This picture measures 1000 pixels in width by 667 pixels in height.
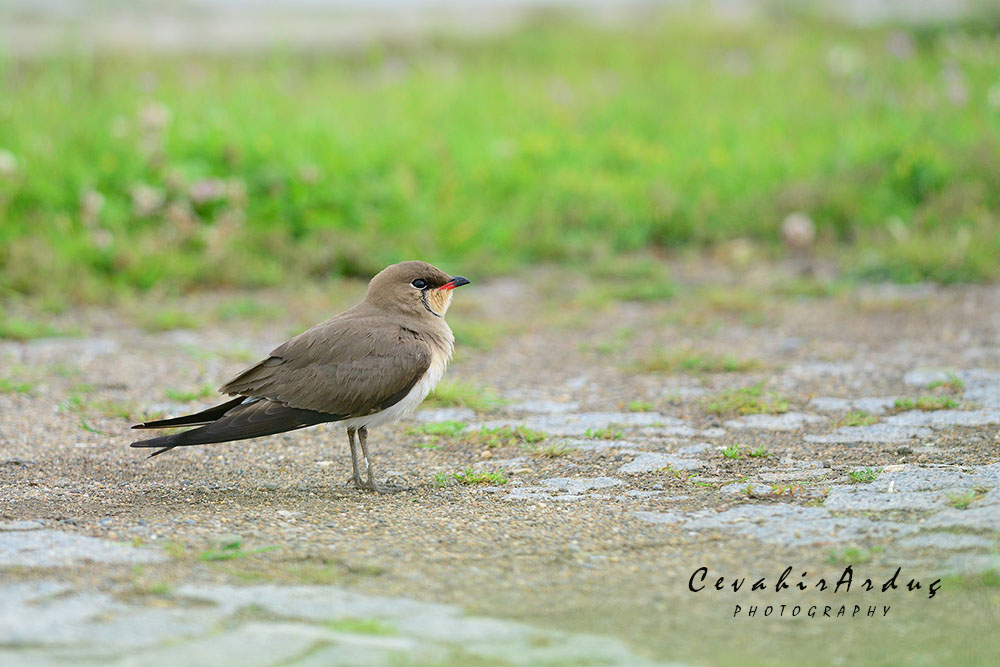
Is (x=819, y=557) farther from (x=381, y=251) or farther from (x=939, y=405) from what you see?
(x=381, y=251)

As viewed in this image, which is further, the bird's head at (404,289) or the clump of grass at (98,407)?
the clump of grass at (98,407)

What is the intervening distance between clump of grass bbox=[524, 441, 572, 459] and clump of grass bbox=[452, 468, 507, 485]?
298 mm

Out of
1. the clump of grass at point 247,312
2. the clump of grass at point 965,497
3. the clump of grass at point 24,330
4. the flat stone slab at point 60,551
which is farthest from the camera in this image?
the clump of grass at point 247,312

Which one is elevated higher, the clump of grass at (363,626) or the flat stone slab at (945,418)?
the clump of grass at (363,626)

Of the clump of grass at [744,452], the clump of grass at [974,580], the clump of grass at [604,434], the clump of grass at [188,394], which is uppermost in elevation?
the clump of grass at [188,394]

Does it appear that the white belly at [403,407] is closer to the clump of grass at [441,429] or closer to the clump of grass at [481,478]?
the clump of grass at [481,478]

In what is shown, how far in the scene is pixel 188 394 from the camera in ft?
18.8

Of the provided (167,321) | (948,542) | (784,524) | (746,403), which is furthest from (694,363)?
(167,321)

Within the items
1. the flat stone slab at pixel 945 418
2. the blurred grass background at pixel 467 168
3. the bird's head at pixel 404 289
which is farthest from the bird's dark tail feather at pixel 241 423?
the blurred grass background at pixel 467 168

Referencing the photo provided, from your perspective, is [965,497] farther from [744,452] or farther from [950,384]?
[950,384]

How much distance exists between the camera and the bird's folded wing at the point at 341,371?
4508mm

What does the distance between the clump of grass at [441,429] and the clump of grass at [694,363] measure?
4.26 feet

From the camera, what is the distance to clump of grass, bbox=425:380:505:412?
562 cm

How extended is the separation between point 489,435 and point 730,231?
384cm
